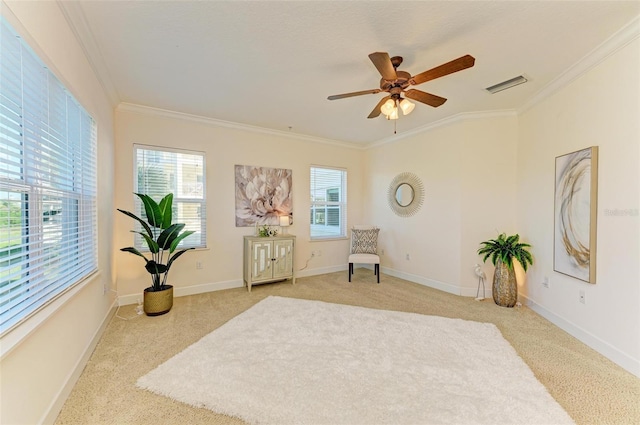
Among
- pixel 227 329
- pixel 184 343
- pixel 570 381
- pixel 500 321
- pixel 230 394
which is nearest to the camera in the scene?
pixel 230 394

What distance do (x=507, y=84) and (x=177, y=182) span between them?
4.40m

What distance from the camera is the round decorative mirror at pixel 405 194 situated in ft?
15.3

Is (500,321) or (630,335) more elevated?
(630,335)

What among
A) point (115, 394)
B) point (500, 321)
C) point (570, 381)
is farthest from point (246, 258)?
point (570, 381)

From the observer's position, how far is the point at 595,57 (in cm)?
240

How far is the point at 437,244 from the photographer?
4328 mm

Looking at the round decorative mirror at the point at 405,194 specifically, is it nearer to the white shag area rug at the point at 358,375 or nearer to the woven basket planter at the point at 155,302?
the white shag area rug at the point at 358,375

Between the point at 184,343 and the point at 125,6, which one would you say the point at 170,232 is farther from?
the point at 125,6

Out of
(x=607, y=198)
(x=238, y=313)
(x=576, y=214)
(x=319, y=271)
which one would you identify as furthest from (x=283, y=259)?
(x=607, y=198)

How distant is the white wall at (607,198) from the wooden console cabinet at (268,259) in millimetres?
3477

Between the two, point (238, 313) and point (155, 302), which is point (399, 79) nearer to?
point (238, 313)

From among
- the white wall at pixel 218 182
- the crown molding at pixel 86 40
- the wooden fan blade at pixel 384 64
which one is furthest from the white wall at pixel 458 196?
the crown molding at pixel 86 40

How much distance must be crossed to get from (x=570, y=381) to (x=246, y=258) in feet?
12.7

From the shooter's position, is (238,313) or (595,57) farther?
(238,313)
